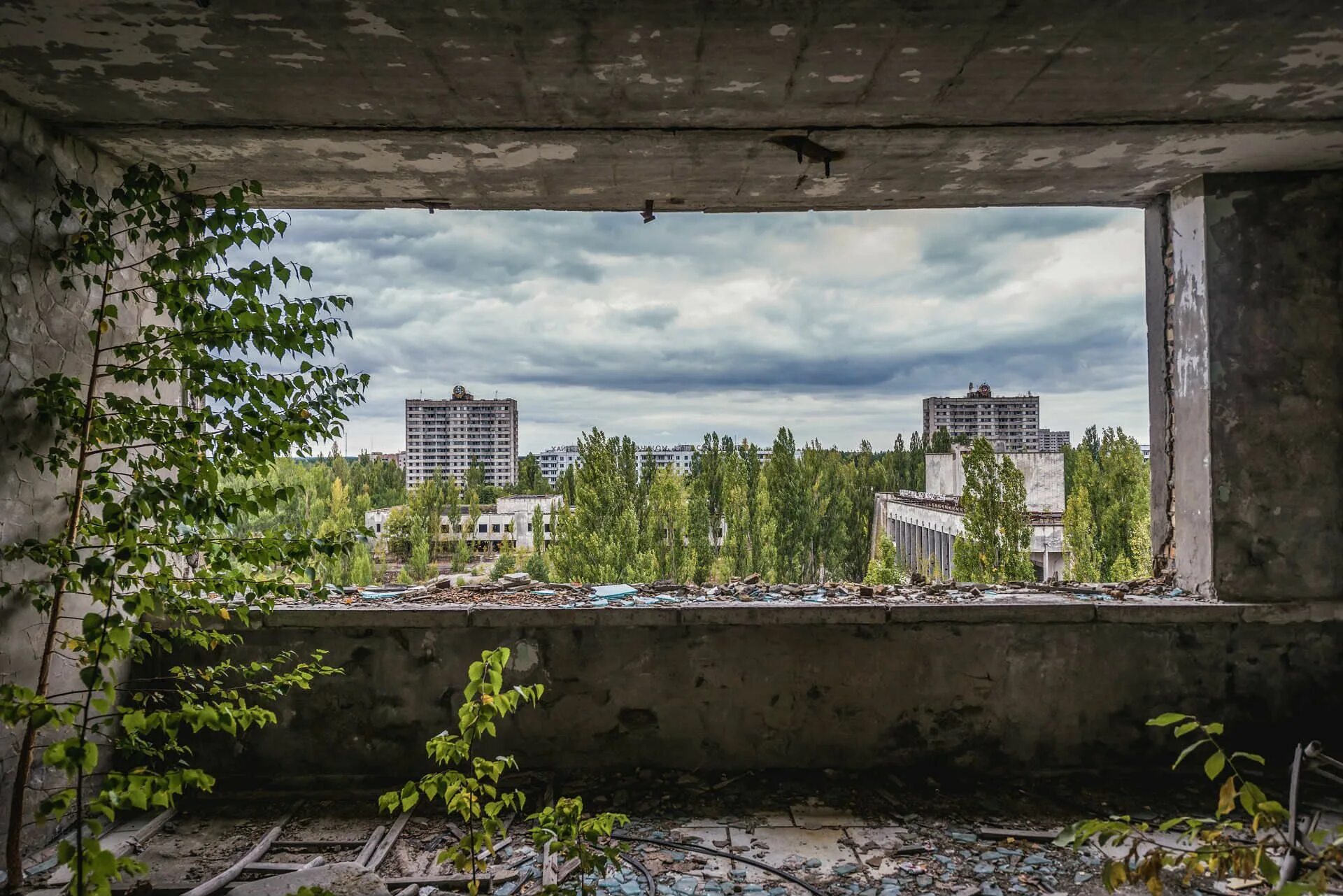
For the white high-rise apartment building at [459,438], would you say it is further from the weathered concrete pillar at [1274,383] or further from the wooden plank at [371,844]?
the weathered concrete pillar at [1274,383]

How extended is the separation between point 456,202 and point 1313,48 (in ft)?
11.4

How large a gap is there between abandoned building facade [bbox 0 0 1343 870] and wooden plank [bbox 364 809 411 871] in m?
0.39

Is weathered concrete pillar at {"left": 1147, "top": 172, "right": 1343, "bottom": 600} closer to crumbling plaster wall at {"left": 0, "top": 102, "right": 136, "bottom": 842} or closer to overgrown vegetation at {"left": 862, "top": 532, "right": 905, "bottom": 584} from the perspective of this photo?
overgrown vegetation at {"left": 862, "top": 532, "right": 905, "bottom": 584}

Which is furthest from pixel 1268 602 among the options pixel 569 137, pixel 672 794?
pixel 569 137

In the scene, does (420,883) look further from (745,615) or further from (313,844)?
(745,615)

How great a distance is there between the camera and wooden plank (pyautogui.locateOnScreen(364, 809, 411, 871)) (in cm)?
291

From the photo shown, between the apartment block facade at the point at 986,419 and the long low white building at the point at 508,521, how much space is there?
3691 mm

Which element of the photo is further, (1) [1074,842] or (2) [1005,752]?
(2) [1005,752]

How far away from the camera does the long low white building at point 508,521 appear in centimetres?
629

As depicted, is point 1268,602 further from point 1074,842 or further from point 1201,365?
point 1074,842

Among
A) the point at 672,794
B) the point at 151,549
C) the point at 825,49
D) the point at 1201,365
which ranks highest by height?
the point at 825,49

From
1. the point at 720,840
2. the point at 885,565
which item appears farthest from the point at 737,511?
the point at 720,840

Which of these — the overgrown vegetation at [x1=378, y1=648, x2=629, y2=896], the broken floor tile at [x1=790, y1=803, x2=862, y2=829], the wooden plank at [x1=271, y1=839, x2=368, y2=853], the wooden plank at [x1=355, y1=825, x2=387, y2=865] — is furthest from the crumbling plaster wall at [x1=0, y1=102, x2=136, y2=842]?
the broken floor tile at [x1=790, y1=803, x2=862, y2=829]

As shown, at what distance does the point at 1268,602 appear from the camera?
11.5 ft
